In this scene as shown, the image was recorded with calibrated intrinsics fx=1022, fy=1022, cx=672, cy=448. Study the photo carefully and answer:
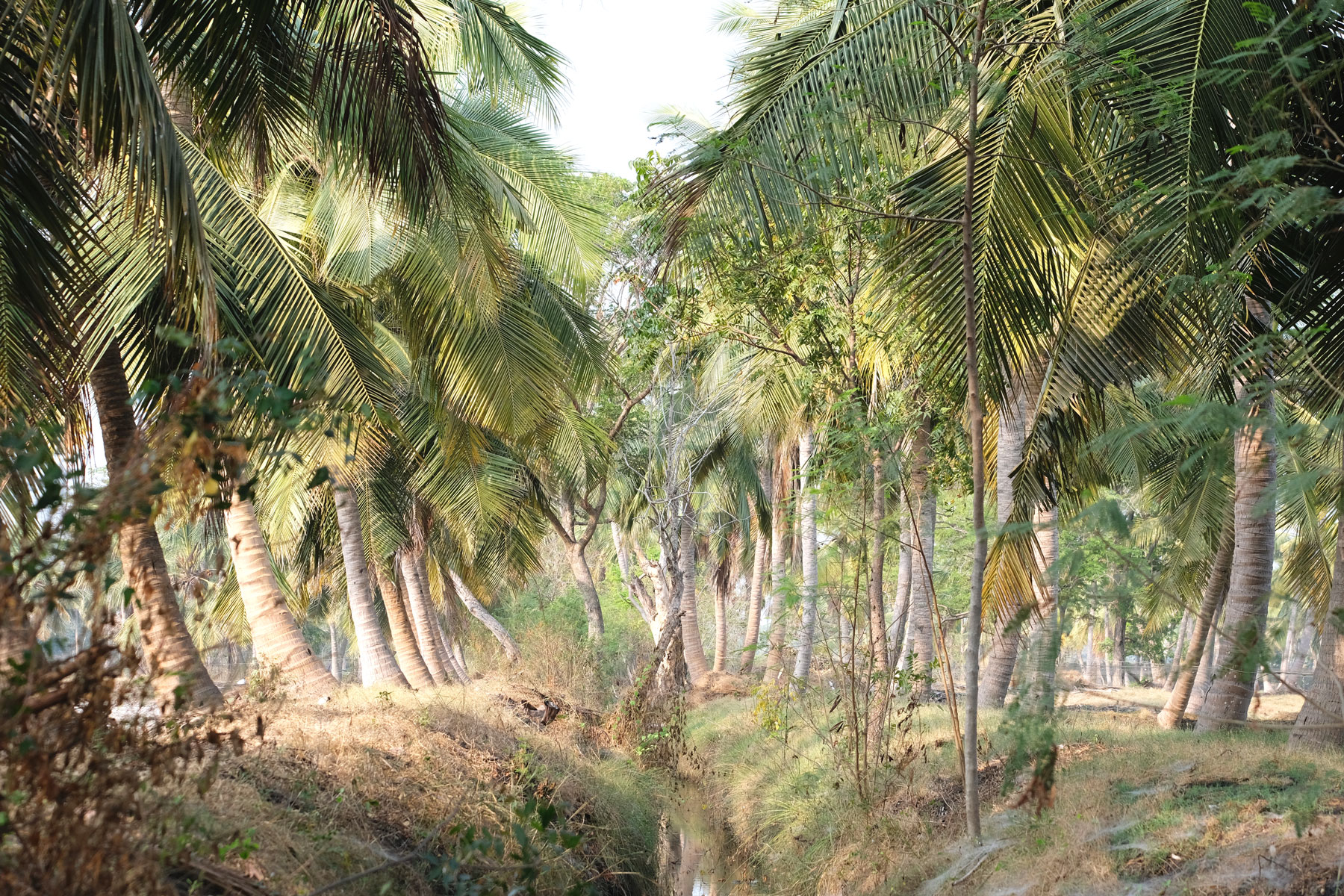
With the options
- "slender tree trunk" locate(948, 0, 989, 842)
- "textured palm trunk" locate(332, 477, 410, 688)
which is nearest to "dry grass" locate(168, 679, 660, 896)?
"textured palm trunk" locate(332, 477, 410, 688)

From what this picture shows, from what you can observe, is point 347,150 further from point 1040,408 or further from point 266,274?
point 1040,408

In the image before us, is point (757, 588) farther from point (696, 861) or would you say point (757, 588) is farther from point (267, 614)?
point (267, 614)

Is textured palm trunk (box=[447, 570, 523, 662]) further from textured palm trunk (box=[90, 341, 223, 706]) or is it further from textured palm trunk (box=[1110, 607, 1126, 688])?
textured palm trunk (box=[1110, 607, 1126, 688])

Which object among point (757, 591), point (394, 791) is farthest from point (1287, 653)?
point (757, 591)

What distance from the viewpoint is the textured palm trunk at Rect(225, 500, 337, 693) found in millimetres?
9906

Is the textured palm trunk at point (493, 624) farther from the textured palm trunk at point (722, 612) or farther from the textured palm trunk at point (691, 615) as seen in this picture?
the textured palm trunk at point (722, 612)

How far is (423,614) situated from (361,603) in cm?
337

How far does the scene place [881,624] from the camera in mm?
9078

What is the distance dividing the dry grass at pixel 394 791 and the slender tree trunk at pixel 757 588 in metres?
12.7

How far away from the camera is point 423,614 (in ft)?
54.7

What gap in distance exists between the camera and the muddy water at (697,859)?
9594 mm

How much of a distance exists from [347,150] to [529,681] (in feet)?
30.4

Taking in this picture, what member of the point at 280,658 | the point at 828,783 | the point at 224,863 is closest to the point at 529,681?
the point at 280,658

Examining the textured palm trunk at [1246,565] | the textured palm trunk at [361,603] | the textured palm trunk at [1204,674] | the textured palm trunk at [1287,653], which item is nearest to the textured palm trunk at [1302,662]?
the textured palm trunk at [1287,653]
